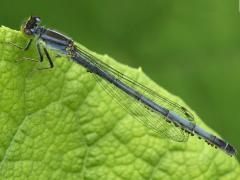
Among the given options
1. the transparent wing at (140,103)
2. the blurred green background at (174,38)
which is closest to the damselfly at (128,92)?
the transparent wing at (140,103)

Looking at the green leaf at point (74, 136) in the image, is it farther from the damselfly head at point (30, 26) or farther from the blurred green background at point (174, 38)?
the blurred green background at point (174, 38)

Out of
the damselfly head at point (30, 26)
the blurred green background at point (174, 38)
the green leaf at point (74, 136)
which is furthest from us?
the blurred green background at point (174, 38)

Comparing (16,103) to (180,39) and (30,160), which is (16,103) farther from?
(180,39)

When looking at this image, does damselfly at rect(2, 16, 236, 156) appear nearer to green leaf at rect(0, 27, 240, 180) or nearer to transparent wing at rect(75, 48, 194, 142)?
transparent wing at rect(75, 48, 194, 142)

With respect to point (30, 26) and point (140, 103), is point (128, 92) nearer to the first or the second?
point (140, 103)

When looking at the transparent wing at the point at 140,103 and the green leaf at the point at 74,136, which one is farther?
the transparent wing at the point at 140,103

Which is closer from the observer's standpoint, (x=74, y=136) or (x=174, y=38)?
(x=74, y=136)

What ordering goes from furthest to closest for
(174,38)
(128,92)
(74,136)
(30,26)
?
(174,38)
(128,92)
(30,26)
(74,136)

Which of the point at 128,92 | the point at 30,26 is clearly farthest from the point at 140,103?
the point at 30,26
